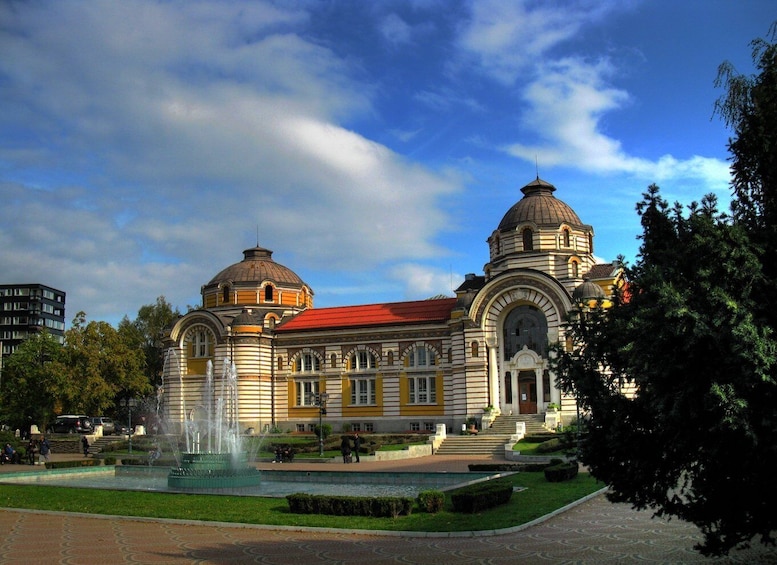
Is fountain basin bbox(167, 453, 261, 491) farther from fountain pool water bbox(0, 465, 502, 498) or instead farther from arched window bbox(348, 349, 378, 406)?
arched window bbox(348, 349, 378, 406)

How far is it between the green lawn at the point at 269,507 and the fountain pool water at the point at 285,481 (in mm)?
1590

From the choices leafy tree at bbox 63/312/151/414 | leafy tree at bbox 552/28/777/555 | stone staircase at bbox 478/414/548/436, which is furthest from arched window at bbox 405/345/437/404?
leafy tree at bbox 552/28/777/555

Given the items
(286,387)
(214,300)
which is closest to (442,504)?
(286,387)

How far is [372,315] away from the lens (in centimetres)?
5409

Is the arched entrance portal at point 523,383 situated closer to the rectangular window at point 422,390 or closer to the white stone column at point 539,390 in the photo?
the white stone column at point 539,390

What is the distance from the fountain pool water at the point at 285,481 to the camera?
25078 millimetres

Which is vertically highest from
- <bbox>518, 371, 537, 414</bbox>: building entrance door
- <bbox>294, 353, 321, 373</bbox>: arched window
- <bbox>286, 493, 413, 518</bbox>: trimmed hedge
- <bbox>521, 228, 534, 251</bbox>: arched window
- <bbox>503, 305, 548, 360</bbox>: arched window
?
<bbox>521, 228, 534, 251</bbox>: arched window

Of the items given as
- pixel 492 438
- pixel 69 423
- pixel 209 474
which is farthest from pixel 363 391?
pixel 209 474

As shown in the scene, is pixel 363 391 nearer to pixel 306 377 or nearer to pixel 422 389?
pixel 422 389

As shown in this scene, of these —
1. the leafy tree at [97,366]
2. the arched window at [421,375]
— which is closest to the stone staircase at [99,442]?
the leafy tree at [97,366]

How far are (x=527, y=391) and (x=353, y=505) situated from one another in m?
29.4

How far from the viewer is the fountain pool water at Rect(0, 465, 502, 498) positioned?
2508 cm

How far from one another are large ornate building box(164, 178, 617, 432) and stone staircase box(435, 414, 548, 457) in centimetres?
141

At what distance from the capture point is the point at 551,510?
18656mm
